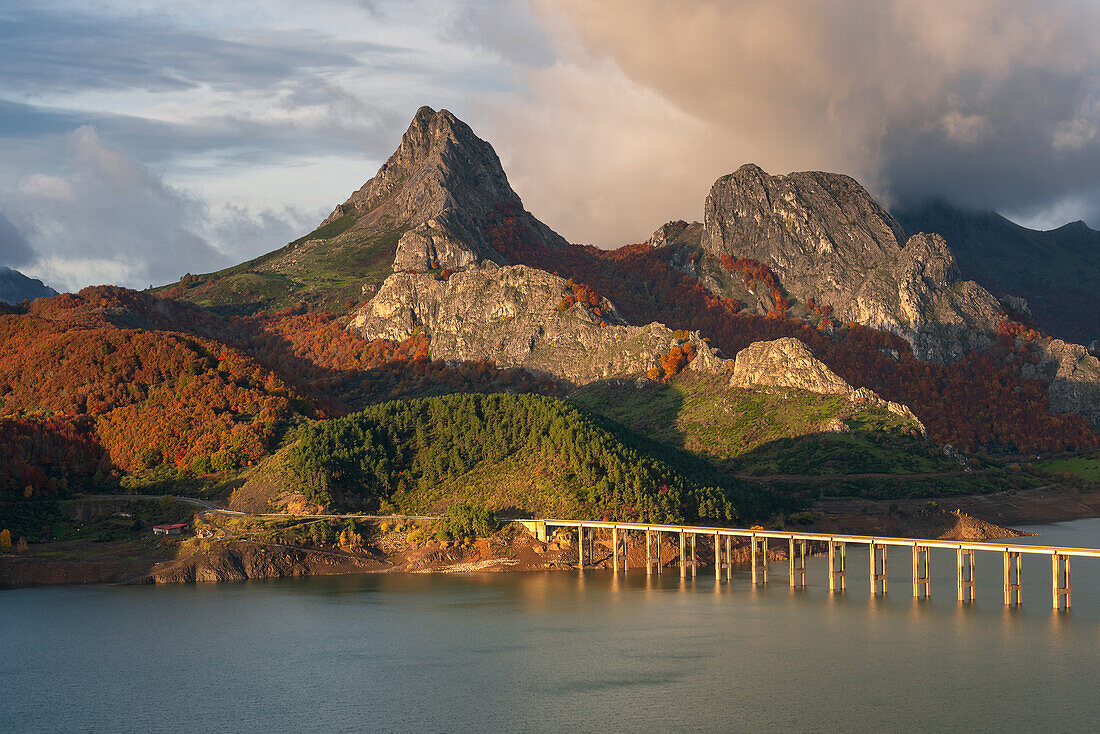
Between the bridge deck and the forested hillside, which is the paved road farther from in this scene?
the bridge deck

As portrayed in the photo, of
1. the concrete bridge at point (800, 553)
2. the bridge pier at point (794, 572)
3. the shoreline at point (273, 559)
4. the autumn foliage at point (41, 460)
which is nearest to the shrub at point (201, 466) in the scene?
the autumn foliage at point (41, 460)

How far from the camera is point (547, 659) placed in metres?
104

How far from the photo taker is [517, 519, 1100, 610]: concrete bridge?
125 metres

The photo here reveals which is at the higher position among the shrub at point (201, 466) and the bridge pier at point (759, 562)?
the shrub at point (201, 466)

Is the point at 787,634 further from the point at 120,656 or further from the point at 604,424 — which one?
the point at 604,424

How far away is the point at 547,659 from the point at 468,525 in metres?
60.4

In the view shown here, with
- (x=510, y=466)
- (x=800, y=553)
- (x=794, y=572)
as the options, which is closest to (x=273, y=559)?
(x=510, y=466)

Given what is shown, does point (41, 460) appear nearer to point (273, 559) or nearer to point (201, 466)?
point (201, 466)

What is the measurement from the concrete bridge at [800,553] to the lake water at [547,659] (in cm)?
238

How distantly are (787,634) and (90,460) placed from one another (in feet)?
424

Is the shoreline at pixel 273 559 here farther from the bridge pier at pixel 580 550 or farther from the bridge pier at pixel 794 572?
the bridge pier at pixel 794 572

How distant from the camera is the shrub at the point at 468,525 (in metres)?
163

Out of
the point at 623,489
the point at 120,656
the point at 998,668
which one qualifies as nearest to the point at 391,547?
the point at 623,489

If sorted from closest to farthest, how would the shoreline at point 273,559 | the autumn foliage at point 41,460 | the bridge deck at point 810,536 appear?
the bridge deck at point 810,536, the shoreline at point 273,559, the autumn foliage at point 41,460
